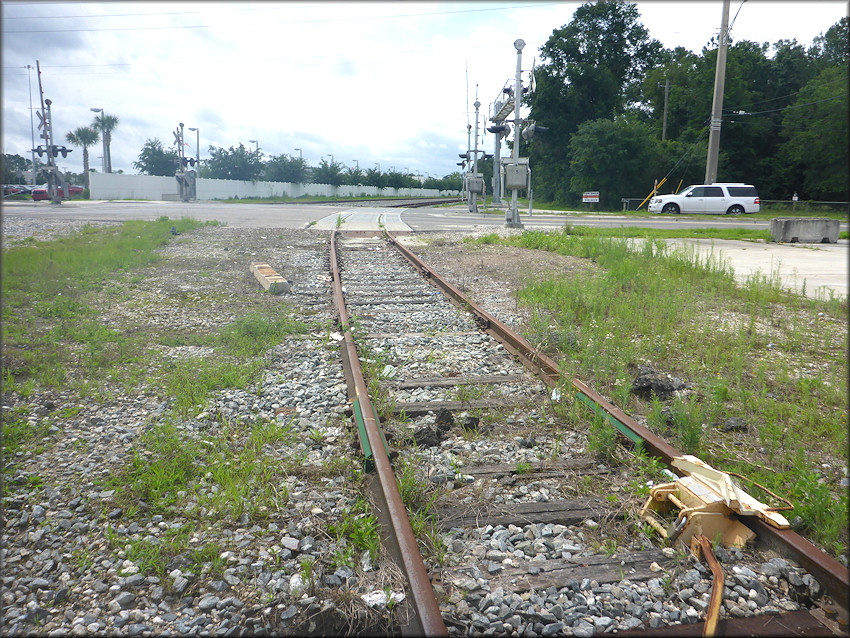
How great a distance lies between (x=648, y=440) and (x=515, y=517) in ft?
3.78

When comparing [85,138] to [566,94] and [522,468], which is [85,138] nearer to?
[566,94]

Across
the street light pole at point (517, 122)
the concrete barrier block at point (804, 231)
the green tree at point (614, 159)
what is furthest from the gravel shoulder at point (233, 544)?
the green tree at point (614, 159)

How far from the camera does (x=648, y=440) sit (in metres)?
3.62

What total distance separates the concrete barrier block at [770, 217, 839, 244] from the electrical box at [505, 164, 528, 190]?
789 centimetres

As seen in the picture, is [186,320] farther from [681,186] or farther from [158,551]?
[681,186]

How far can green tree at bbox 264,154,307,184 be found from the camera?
75.4 meters

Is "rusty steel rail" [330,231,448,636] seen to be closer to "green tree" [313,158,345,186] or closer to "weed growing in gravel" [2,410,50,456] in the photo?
"weed growing in gravel" [2,410,50,456]

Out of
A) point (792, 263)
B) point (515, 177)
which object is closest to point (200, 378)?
point (792, 263)

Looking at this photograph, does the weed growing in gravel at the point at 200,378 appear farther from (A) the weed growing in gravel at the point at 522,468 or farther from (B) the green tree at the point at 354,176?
(B) the green tree at the point at 354,176

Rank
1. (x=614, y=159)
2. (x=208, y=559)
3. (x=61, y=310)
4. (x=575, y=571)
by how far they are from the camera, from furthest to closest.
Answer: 1. (x=614, y=159)
2. (x=61, y=310)
3. (x=208, y=559)
4. (x=575, y=571)

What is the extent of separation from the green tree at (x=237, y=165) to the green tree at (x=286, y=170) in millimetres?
2790

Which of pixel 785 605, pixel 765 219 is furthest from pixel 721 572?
pixel 765 219

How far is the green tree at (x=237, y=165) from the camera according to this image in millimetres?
77875

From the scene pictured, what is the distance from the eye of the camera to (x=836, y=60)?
1338mm
